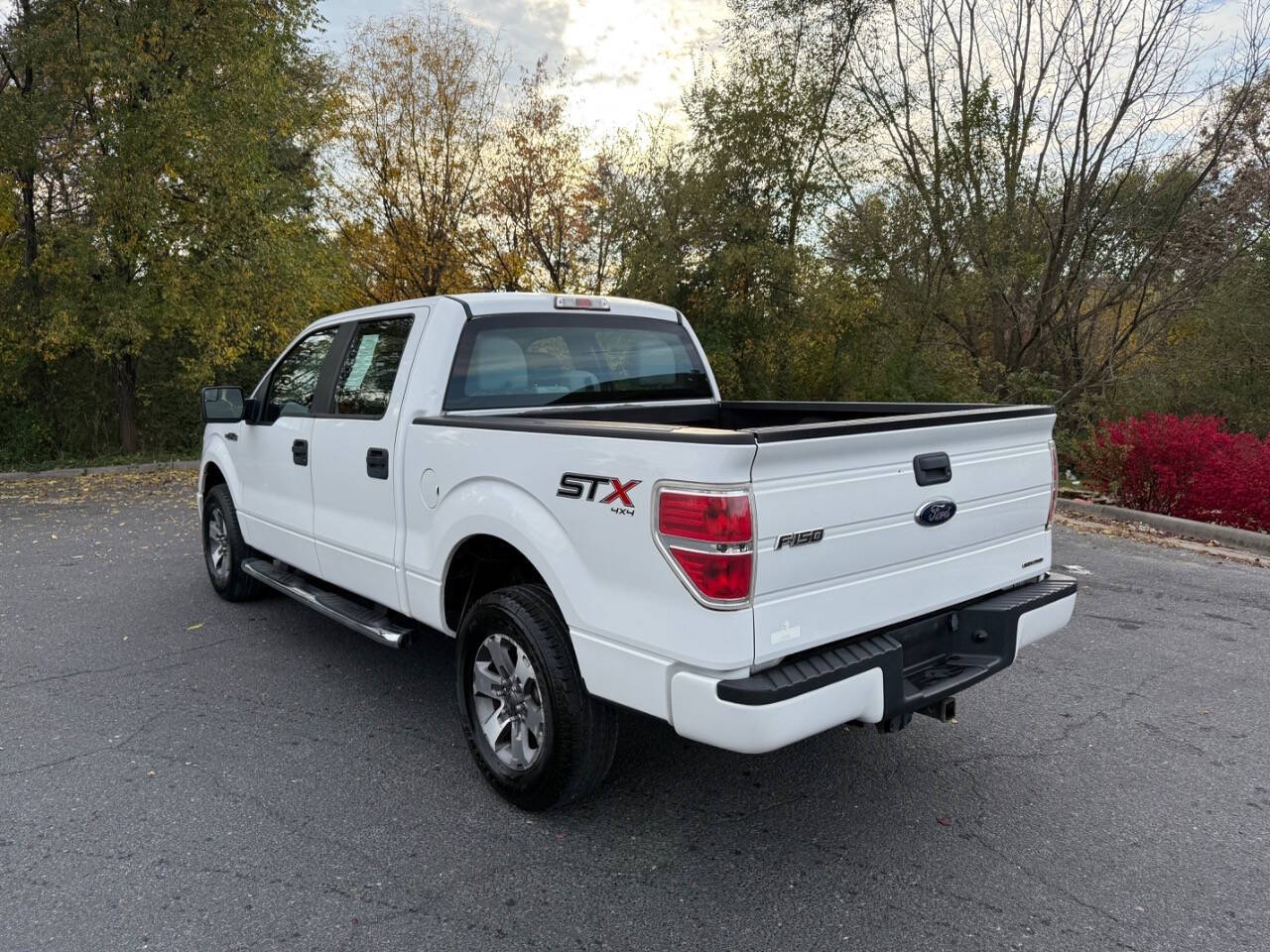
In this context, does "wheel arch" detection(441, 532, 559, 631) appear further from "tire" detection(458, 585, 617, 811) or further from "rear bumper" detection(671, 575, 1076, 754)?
"rear bumper" detection(671, 575, 1076, 754)

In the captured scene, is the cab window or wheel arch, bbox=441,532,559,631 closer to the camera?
wheel arch, bbox=441,532,559,631

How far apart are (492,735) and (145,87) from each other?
1366 cm

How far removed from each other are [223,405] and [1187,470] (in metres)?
9.68

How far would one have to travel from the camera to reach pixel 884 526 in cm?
282

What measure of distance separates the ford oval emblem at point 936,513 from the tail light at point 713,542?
32.9 inches

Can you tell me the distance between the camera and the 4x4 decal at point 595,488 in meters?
2.62

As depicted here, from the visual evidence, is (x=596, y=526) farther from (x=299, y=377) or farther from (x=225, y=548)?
(x=225, y=548)

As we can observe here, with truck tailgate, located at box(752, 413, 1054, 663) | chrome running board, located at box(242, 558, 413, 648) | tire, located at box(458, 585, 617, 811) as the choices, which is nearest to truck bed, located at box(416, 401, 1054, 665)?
truck tailgate, located at box(752, 413, 1054, 663)

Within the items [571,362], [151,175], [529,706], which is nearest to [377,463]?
[571,362]

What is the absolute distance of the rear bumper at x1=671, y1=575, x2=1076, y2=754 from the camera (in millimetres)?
2447

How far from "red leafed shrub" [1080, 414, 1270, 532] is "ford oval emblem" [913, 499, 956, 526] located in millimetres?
7569

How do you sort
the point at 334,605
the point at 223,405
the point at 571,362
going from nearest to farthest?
the point at 571,362
the point at 334,605
the point at 223,405

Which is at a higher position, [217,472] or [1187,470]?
[217,472]

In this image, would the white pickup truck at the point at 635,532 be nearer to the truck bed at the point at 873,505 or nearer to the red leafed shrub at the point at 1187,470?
the truck bed at the point at 873,505
